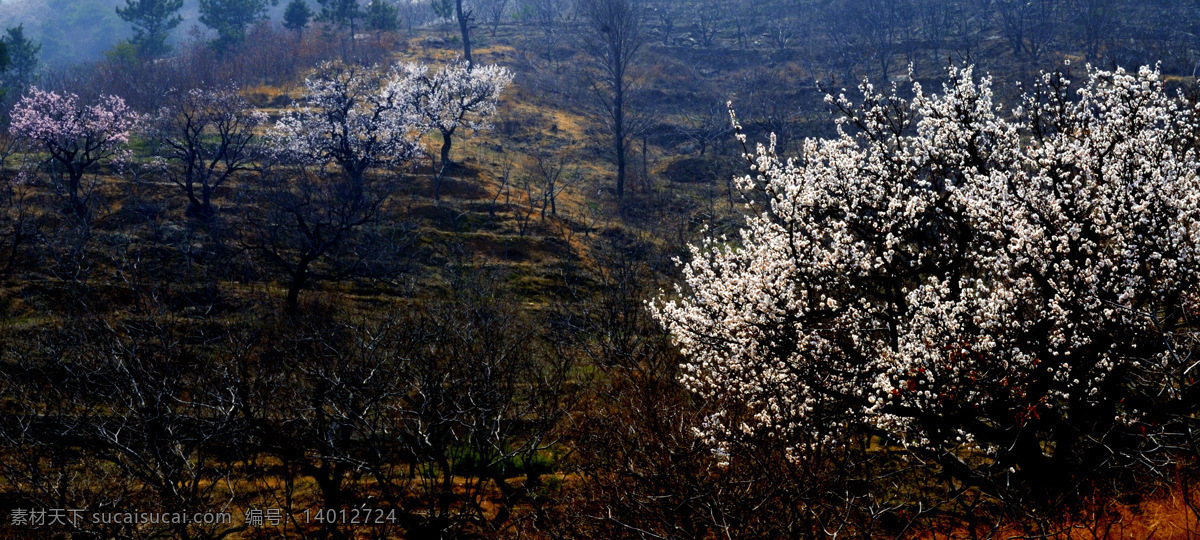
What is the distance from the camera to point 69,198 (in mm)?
39750

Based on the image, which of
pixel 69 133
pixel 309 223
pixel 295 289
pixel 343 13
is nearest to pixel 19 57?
pixel 343 13

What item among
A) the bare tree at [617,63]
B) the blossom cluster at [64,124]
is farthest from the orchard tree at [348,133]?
the bare tree at [617,63]

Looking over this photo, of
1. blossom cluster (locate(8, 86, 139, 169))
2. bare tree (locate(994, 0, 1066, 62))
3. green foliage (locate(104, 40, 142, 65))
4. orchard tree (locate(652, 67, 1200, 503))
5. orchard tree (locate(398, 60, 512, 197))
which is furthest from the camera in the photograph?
bare tree (locate(994, 0, 1066, 62))

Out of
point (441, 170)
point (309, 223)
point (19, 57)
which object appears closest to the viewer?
point (309, 223)

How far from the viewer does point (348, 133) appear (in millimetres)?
46375

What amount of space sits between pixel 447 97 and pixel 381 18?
32052 mm

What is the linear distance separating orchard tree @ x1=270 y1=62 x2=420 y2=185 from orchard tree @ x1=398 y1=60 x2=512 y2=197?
1461mm

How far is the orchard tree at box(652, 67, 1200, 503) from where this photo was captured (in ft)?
36.5

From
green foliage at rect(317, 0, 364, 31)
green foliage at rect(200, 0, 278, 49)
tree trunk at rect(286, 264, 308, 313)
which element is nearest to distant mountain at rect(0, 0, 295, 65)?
green foliage at rect(200, 0, 278, 49)

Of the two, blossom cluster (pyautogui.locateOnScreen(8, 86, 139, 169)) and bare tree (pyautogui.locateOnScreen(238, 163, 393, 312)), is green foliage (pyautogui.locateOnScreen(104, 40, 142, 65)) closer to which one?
blossom cluster (pyautogui.locateOnScreen(8, 86, 139, 169))

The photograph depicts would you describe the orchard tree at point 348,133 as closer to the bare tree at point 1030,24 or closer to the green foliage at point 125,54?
the green foliage at point 125,54

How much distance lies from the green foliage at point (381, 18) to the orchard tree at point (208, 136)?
2345 centimetres

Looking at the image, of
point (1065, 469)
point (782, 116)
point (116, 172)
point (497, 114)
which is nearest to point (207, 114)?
point (116, 172)

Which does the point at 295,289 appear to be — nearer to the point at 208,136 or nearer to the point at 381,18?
the point at 208,136
